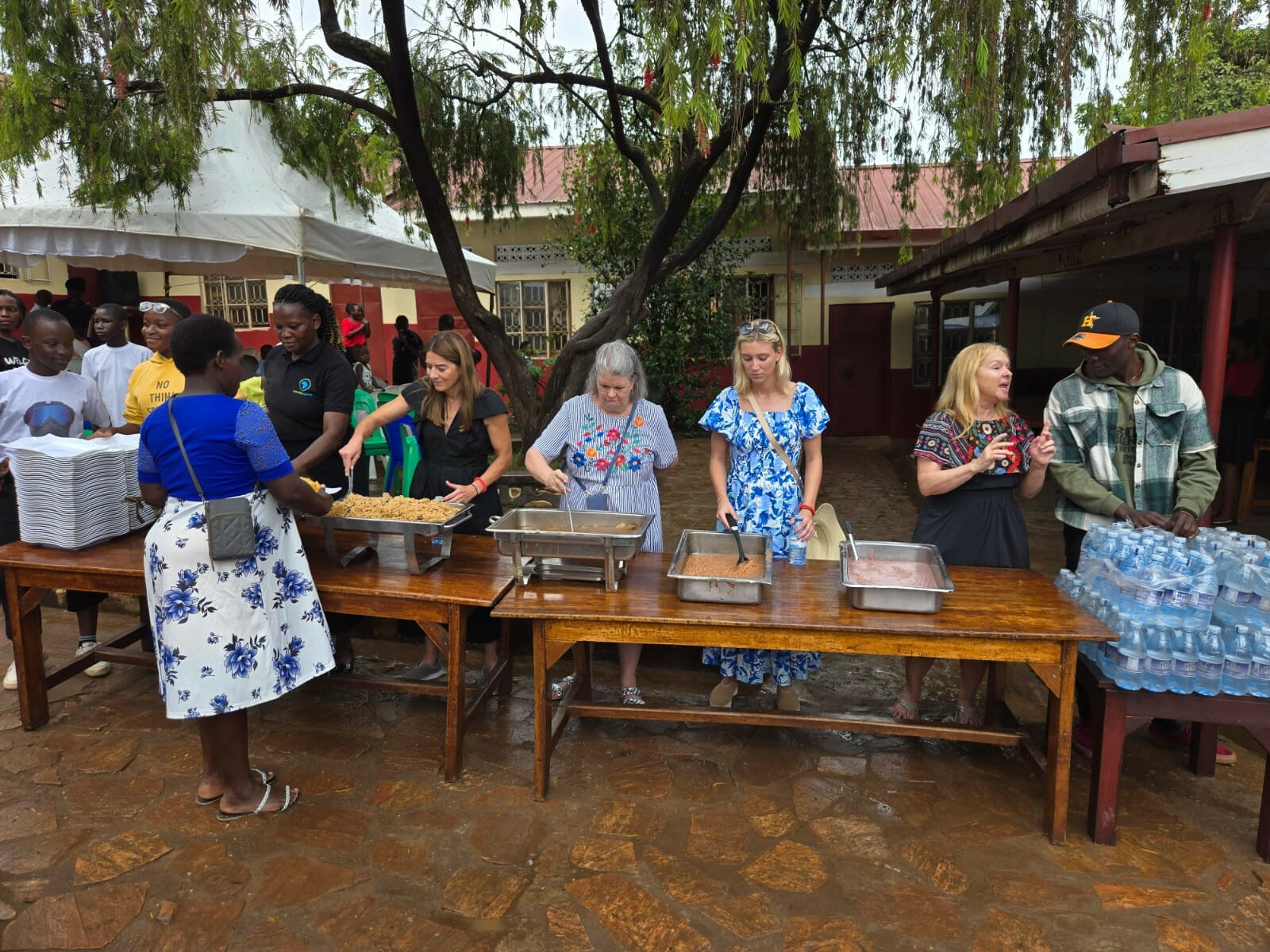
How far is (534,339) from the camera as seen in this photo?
13.0 m

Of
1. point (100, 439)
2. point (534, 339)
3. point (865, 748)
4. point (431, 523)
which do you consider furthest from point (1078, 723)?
point (534, 339)

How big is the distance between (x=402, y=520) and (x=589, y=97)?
240 inches

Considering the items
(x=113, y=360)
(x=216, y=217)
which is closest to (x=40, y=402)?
(x=113, y=360)

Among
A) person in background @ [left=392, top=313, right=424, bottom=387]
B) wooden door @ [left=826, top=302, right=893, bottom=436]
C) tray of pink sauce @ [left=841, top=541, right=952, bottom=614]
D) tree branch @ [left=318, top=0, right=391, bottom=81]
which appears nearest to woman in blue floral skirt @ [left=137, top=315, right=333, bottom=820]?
tray of pink sauce @ [left=841, top=541, right=952, bottom=614]

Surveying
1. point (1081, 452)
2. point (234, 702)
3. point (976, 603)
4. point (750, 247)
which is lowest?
point (234, 702)

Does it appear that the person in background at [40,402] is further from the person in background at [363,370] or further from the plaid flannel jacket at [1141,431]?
the plaid flannel jacket at [1141,431]

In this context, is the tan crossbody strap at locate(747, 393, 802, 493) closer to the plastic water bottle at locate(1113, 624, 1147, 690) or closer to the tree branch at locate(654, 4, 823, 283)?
the plastic water bottle at locate(1113, 624, 1147, 690)

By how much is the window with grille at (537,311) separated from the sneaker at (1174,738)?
10.4 meters

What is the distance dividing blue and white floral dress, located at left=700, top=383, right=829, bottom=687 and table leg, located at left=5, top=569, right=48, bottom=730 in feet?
9.97

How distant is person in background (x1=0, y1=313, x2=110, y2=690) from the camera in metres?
4.00

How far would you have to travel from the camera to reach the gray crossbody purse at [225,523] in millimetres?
2588

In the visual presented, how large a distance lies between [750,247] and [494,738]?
9.95 meters

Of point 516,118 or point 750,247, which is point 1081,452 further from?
point 750,247

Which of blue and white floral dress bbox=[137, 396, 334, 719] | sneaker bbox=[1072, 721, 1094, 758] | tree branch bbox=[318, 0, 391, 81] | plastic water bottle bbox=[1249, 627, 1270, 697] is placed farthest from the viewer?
tree branch bbox=[318, 0, 391, 81]
